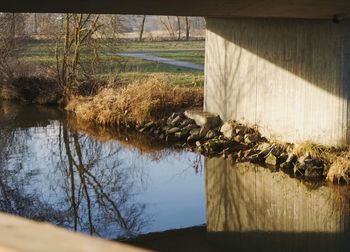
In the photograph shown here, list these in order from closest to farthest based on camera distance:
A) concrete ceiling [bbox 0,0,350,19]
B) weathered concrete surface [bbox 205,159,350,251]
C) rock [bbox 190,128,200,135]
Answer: weathered concrete surface [bbox 205,159,350,251] → concrete ceiling [bbox 0,0,350,19] → rock [bbox 190,128,200,135]

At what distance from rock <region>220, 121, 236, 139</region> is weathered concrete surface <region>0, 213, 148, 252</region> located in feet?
42.7

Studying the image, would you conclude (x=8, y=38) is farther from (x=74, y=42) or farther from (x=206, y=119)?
(x=206, y=119)

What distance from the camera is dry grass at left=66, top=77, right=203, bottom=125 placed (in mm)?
17500

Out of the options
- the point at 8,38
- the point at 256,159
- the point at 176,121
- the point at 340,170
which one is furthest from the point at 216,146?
the point at 8,38

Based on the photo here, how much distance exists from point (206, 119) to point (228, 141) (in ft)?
4.14

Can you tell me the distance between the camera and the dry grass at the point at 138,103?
17.5 meters

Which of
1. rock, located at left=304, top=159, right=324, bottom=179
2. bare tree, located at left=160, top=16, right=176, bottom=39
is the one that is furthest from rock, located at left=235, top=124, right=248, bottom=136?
bare tree, located at left=160, top=16, right=176, bottom=39

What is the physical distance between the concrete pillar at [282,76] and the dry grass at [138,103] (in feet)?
6.49

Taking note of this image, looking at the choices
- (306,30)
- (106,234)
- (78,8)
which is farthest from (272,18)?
(106,234)

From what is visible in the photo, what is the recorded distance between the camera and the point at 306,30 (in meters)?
12.7

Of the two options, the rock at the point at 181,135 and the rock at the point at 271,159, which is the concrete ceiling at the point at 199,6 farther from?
the rock at the point at 181,135

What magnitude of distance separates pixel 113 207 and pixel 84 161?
3.94 m

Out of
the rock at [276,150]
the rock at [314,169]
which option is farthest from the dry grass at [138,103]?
the rock at [314,169]

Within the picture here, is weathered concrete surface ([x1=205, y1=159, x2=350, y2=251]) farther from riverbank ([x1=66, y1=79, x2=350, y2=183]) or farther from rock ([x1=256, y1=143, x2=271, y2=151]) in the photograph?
rock ([x1=256, y1=143, x2=271, y2=151])
